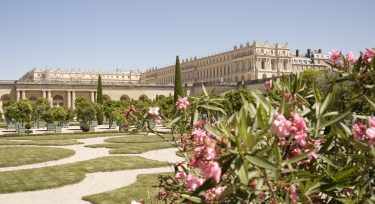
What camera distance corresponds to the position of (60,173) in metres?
11.7

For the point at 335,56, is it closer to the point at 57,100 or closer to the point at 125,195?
the point at 125,195

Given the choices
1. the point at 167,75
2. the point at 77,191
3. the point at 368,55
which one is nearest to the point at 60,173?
the point at 77,191

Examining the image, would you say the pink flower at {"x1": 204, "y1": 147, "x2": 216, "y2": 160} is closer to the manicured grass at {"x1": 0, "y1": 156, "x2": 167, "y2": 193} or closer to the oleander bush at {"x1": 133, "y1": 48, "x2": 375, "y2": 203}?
the oleander bush at {"x1": 133, "y1": 48, "x2": 375, "y2": 203}

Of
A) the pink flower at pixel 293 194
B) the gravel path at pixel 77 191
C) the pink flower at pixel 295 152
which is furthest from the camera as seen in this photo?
the gravel path at pixel 77 191

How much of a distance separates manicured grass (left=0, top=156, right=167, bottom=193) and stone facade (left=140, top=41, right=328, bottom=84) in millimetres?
64651

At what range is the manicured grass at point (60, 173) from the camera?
393 inches

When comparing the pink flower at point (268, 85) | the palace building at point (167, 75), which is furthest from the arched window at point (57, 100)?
the pink flower at point (268, 85)

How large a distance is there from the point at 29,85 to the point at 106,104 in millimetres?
22109

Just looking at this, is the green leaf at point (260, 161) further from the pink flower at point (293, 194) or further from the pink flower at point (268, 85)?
the pink flower at point (268, 85)

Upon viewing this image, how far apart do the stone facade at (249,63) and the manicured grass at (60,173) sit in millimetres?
64651

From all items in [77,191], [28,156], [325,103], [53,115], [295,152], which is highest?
[325,103]

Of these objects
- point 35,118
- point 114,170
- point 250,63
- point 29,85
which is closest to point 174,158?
point 114,170

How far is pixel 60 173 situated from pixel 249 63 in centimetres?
7096

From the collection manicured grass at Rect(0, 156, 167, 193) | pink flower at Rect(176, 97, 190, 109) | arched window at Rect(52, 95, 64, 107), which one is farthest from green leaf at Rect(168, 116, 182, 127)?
arched window at Rect(52, 95, 64, 107)
